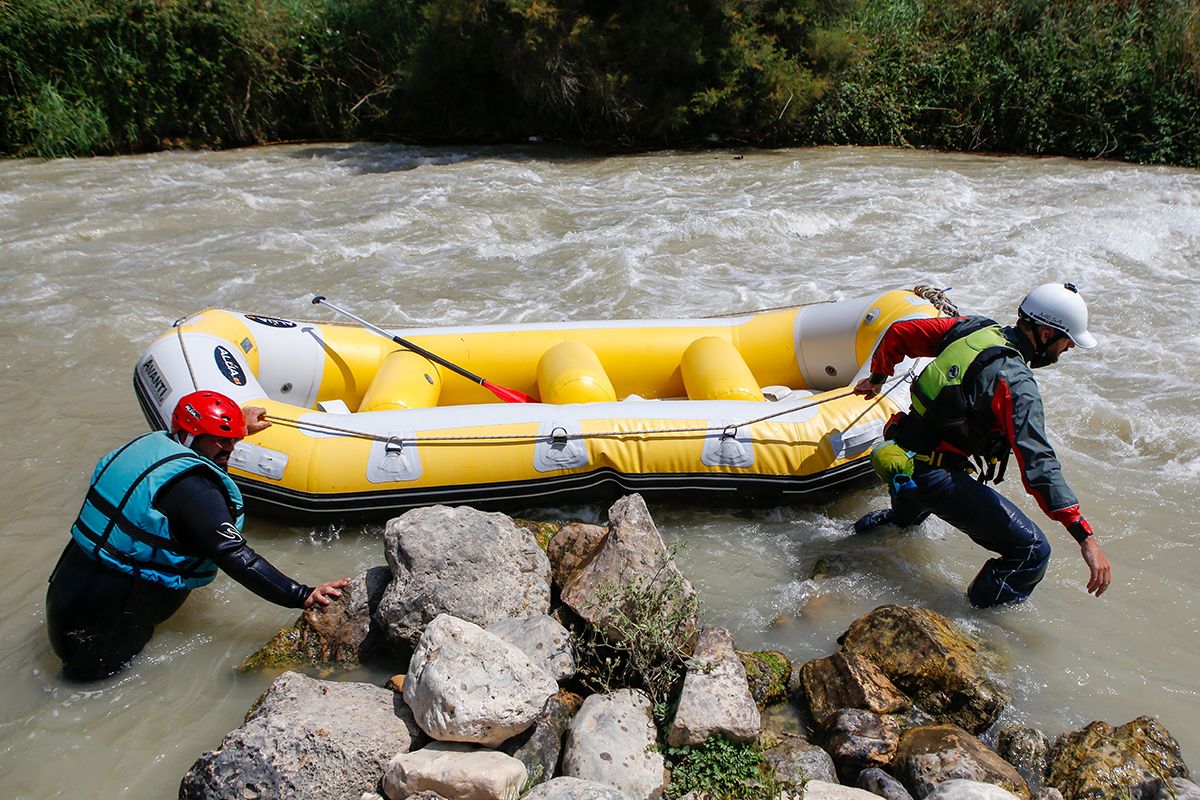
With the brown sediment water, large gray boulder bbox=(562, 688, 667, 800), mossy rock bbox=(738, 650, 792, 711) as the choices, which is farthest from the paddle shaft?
large gray boulder bbox=(562, 688, 667, 800)

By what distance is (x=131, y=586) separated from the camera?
2.90 m

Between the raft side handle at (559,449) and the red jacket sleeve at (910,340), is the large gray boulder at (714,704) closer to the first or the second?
the raft side handle at (559,449)

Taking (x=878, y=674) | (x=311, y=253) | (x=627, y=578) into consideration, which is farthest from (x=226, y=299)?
(x=878, y=674)

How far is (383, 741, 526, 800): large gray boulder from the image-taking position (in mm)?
2229

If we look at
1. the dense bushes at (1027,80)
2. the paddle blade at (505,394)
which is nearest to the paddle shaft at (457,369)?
the paddle blade at (505,394)

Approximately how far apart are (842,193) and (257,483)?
302 inches

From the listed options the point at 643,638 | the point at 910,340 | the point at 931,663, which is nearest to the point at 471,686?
the point at 643,638

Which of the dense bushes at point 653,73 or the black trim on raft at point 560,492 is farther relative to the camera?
the dense bushes at point 653,73

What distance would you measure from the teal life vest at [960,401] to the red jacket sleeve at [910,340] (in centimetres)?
16

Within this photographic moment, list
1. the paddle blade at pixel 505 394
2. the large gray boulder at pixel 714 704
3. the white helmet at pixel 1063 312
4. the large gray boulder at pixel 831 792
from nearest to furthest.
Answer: the large gray boulder at pixel 831 792, the large gray boulder at pixel 714 704, the white helmet at pixel 1063 312, the paddle blade at pixel 505 394

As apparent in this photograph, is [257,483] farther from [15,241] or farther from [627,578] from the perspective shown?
[15,241]

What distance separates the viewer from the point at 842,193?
31.9 feet

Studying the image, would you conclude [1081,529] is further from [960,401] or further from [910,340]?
[910,340]

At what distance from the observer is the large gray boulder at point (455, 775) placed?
2.23 m
